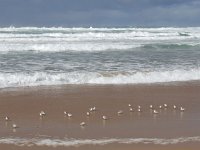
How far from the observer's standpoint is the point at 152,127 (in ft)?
30.4

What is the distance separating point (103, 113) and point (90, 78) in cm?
475

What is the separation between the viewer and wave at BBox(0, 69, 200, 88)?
14711mm

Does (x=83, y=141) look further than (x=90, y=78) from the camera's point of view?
No

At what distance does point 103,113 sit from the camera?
1065 cm

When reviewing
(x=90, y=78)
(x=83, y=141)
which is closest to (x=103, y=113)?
(x=83, y=141)

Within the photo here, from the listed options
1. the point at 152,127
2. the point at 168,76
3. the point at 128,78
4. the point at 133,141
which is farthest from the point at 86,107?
the point at 168,76

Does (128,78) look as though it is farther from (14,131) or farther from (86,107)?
(14,131)

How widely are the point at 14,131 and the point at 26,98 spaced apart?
127 inches

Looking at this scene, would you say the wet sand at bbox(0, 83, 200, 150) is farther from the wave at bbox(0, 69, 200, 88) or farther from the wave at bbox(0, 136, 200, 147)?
the wave at bbox(0, 69, 200, 88)

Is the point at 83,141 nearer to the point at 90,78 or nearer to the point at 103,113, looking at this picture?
the point at 103,113

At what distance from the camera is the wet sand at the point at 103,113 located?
865cm

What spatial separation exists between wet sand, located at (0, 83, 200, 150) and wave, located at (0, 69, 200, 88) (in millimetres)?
833

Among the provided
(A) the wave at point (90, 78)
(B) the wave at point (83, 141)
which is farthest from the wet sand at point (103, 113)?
(A) the wave at point (90, 78)

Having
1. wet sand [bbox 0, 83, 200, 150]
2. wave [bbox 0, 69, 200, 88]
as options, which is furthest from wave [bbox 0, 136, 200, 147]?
wave [bbox 0, 69, 200, 88]
